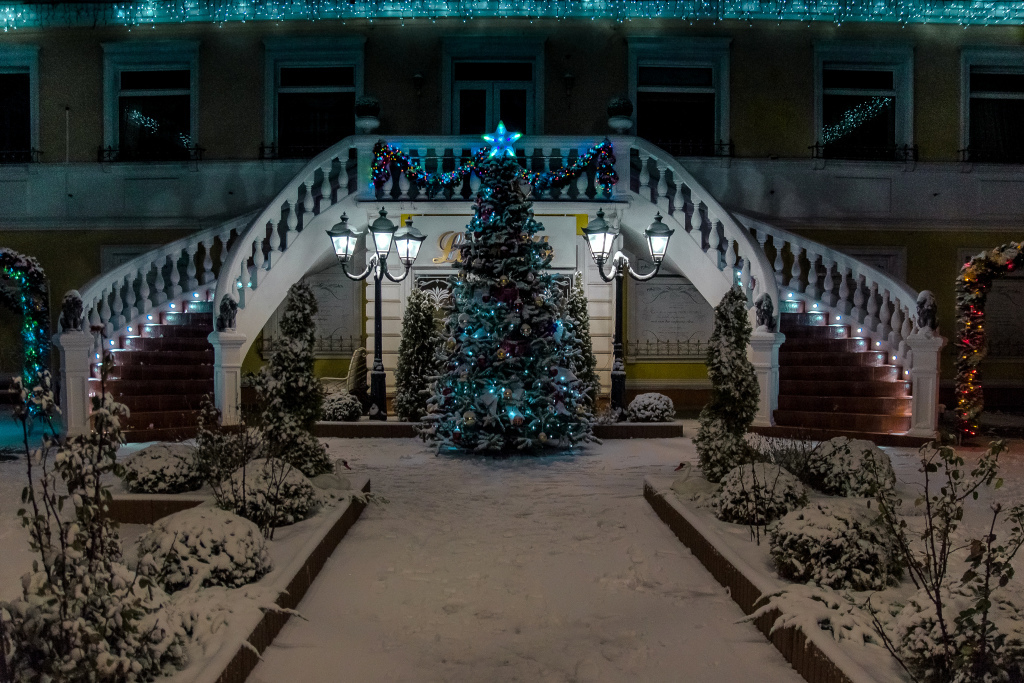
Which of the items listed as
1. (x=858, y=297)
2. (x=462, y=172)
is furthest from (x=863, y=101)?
(x=462, y=172)

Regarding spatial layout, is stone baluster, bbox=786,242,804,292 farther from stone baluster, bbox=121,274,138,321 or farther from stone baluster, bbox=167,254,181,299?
stone baluster, bbox=121,274,138,321

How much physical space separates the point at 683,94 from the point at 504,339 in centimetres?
808

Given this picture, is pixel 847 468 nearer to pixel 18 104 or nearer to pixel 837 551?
pixel 837 551

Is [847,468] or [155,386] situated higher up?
[155,386]

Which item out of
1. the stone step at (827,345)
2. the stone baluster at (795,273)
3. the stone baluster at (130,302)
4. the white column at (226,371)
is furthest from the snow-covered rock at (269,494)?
the stone baluster at (795,273)

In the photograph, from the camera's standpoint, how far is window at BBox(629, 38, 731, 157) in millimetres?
14453

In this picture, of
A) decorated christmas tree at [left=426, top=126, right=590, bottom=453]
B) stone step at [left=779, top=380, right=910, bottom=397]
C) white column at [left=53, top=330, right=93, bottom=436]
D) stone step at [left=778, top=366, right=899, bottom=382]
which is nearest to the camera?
decorated christmas tree at [left=426, top=126, right=590, bottom=453]

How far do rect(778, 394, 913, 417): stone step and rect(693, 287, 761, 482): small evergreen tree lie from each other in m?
4.64

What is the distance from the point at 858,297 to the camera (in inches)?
444

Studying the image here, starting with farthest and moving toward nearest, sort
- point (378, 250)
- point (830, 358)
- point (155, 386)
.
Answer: point (830, 358), point (155, 386), point (378, 250)

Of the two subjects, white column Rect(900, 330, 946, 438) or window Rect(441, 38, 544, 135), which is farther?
window Rect(441, 38, 544, 135)

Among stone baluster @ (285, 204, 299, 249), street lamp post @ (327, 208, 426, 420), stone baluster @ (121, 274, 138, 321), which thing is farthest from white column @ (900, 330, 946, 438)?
stone baluster @ (121, 274, 138, 321)

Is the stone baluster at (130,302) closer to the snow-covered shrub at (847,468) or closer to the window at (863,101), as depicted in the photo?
the snow-covered shrub at (847,468)

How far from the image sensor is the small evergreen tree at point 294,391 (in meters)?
6.46
